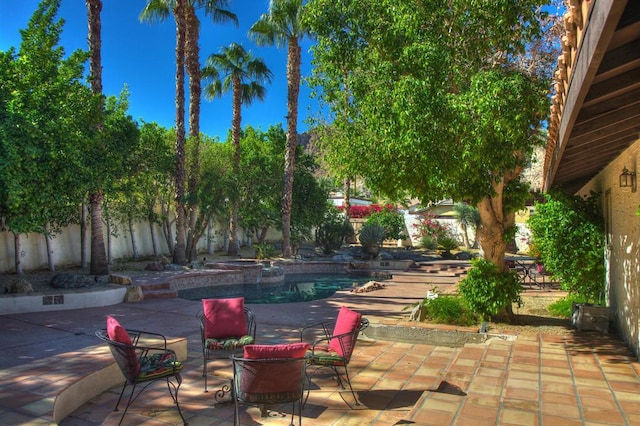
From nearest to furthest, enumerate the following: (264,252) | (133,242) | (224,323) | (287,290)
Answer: (224,323), (287,290), (133,242), (264,252)

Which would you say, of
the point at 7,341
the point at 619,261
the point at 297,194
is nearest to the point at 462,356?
the point at 619,261

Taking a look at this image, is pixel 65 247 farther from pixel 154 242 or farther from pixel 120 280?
pixel 120 280

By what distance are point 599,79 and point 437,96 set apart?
2.97 metres

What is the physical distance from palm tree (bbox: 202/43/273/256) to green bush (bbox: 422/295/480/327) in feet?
46.6

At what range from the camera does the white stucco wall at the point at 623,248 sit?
19.4ft

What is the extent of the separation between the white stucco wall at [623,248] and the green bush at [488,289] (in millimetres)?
1480

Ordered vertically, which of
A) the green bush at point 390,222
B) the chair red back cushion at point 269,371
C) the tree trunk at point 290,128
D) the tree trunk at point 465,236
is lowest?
the chair red back cushion at point 269,371

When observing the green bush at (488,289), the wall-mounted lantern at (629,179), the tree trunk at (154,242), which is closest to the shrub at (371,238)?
the tree trunk at (154,242)

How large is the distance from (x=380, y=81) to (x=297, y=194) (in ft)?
53.9

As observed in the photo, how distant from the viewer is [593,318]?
7.35 meters

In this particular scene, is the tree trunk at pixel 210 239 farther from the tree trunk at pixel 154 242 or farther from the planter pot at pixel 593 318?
the planter pot at pixel 593 318

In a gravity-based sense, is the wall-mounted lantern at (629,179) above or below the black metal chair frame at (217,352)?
above

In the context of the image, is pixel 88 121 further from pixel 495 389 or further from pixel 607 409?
pixel 607 409

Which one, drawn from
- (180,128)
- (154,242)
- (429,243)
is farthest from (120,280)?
(429,243)
